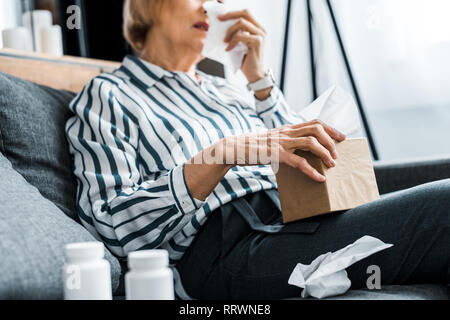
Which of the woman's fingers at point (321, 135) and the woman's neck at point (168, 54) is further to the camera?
the woman's neck at point (168, 54)

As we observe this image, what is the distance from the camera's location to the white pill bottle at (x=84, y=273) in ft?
1.74

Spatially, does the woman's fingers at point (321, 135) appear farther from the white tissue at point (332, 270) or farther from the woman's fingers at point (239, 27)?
the woman's fingers at point (239, 27)

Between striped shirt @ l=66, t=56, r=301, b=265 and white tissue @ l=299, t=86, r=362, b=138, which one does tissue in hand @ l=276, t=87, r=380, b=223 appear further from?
striped shirt @ l=66, t=56, r=301, b=265

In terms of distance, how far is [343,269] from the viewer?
0.85m

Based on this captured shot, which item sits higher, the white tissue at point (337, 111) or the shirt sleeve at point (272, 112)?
the white tissue at point (337, 111)

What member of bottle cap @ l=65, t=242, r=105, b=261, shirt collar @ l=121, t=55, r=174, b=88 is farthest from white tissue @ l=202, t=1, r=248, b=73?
bottle cap @ l=65, t=242, r=105, b=261

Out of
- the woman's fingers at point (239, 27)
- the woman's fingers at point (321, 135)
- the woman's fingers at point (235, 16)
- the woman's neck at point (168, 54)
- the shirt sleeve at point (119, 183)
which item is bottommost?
the shirt sleeve at point (119, 183)

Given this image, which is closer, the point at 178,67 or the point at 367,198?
the point at 367,198

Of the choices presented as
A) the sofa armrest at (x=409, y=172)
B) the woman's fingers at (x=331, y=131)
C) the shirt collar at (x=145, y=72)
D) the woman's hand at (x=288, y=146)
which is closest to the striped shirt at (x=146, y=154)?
the shirt collar at (x=145, y=72)

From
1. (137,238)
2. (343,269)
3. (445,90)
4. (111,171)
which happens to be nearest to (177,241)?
(137,238)

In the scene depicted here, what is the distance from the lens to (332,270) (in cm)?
82

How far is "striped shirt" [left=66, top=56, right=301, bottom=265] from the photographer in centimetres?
98

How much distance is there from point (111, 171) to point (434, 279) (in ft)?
2.08
